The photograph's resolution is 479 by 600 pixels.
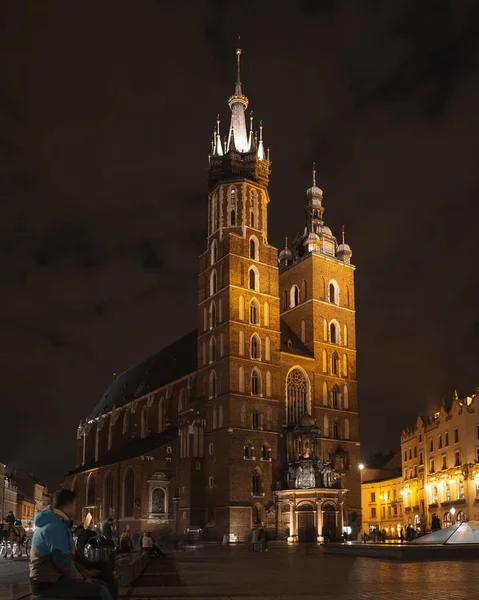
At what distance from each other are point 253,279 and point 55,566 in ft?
171

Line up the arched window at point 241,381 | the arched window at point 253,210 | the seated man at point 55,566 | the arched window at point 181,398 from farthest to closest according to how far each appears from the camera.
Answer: the arched window at point 181,398 → the arched window at point 253,210 → the arched window at point 241,381 → the seated man at point 55,566

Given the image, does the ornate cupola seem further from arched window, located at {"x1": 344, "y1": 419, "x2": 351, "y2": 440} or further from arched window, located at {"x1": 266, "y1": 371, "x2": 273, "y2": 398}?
arched window, located at {"x1": 344, "y1": 419, "x2": 351, "y2": 440}

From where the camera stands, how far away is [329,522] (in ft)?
168

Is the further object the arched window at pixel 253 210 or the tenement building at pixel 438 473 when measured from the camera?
the arched window at pixel 253 210

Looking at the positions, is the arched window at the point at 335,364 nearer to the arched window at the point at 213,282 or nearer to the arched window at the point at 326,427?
the arched window at the point at 326,427

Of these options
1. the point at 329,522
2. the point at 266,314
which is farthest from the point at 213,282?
the point at 329,522

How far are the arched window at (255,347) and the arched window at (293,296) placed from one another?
27.3 feet

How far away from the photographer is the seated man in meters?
6.49

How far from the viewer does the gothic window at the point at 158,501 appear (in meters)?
58.2

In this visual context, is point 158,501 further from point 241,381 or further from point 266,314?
point 266,314

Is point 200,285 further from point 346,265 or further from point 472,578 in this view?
point 472,578

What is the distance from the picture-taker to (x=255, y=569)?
71.8 feet

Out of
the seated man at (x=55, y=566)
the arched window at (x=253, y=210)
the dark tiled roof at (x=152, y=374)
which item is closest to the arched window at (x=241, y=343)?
the dark tiled roof at (x=152, y=374)

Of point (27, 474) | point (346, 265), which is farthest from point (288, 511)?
point (27, 474)
